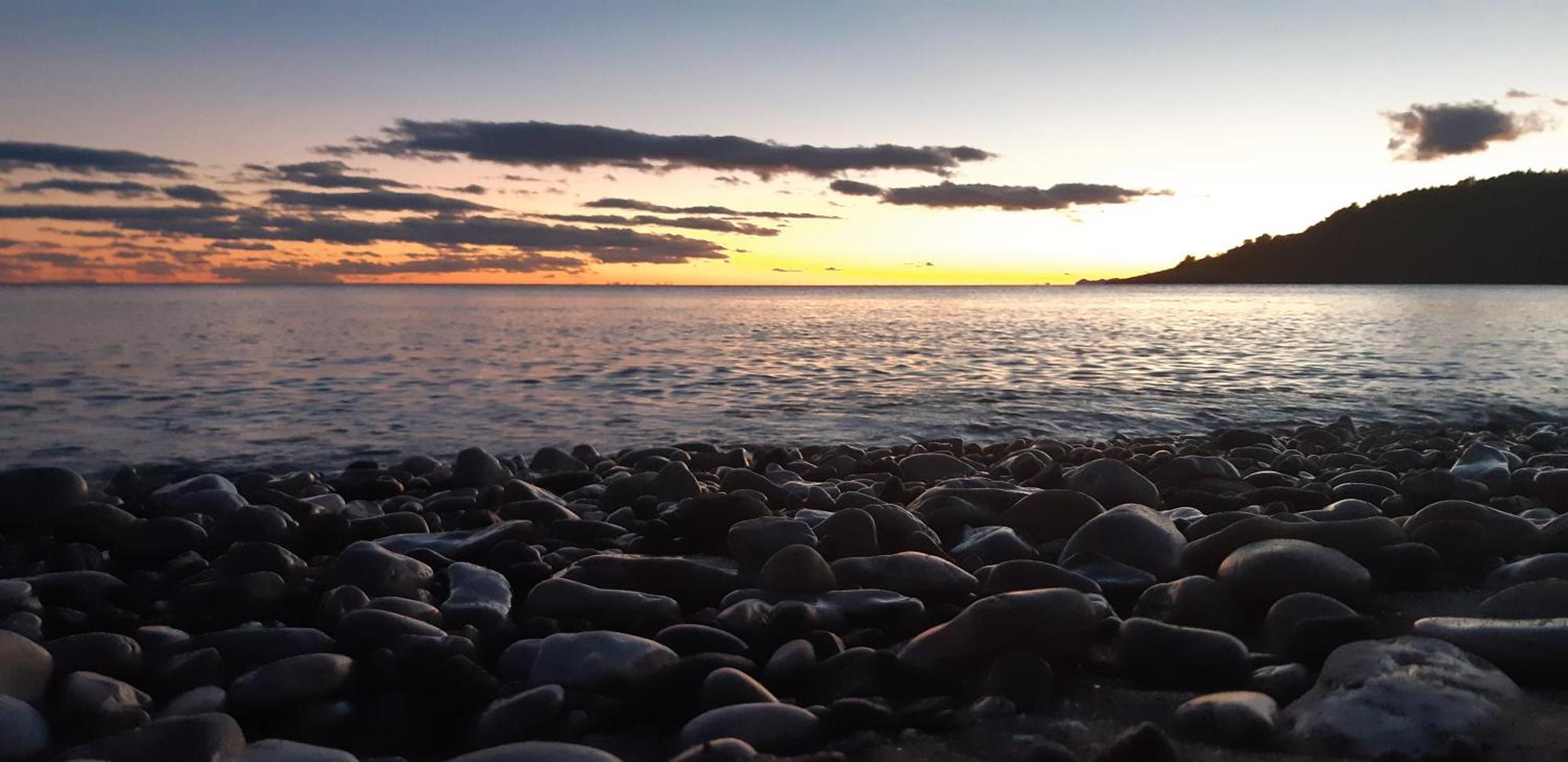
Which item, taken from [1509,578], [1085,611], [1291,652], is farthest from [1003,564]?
[1509,578]

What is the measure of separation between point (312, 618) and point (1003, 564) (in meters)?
2.52

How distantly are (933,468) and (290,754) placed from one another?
5291 mm

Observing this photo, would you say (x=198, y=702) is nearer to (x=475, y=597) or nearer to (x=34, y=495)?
(x=475, y=597)

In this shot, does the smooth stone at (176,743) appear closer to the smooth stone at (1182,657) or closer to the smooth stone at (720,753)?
the smooth stone at (720,753)

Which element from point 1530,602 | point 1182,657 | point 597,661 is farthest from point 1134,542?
point 597,661

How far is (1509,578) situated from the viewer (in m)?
3.45

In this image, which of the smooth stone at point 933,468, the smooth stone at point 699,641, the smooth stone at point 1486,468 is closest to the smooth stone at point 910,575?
the smooth stone at point 699,641

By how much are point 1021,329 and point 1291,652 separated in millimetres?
33906

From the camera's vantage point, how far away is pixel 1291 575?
3.27 metres

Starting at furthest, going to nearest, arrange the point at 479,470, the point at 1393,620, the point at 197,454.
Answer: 1. the point at 197,454
2. the point at 479,470
3. the point at 1393,620

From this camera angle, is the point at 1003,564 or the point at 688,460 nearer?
the point at 1003,564

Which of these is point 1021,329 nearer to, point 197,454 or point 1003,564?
point 197,454

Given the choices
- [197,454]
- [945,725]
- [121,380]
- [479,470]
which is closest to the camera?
[945,725]

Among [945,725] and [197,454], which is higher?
[945,725]
